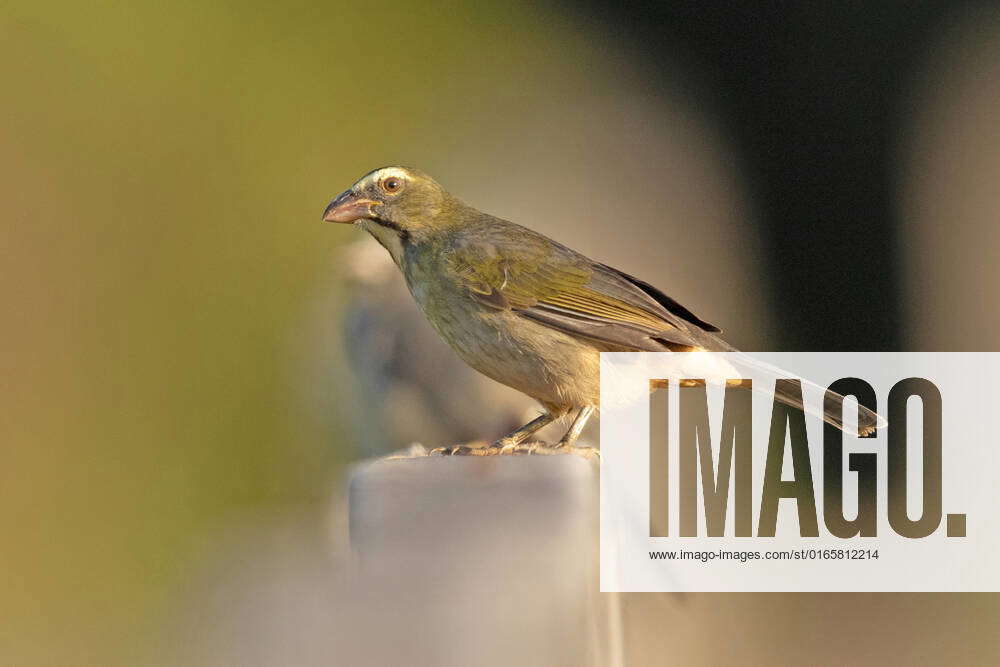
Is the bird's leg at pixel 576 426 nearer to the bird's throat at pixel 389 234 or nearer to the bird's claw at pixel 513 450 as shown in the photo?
the bird's claw at pixel 513 450

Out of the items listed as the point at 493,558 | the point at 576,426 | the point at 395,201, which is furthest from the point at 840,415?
the point at 395,201

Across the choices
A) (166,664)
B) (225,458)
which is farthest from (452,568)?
(225,458)

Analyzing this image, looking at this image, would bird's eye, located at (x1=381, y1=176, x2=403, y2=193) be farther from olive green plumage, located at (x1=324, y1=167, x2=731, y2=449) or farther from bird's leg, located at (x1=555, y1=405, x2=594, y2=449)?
bird's leg, located at (x1=555, y1=405, x2=594, y2=449)

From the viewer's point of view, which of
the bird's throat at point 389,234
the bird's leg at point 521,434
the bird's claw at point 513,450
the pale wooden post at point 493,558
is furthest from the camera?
the bird's throat at point 389,234

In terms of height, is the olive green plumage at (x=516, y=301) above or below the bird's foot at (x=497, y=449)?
above

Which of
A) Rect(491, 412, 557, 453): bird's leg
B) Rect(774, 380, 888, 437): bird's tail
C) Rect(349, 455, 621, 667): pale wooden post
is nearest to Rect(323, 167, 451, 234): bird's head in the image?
Rect(491, 412, 557, 453): bird's leg

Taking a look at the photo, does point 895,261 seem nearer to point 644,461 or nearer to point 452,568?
point 644,461

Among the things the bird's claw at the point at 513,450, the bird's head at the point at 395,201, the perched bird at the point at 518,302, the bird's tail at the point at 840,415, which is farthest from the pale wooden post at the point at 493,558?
the bird's head at the point at 395,201
